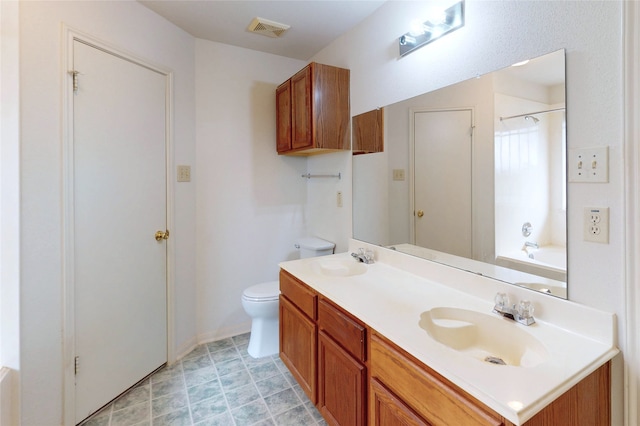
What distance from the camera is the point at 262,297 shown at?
2191mm

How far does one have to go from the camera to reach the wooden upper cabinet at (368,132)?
1.88 meters

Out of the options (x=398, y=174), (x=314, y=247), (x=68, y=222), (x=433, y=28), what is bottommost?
(x=314, y=247)

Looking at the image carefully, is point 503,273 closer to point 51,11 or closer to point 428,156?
point 428,156

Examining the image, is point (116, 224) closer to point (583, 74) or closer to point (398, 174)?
point (398, 174)

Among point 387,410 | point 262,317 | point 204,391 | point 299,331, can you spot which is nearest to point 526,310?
point 387,410

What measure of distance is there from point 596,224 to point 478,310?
1.62ft

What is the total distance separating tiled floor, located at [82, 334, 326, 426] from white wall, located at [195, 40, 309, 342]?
0.44m

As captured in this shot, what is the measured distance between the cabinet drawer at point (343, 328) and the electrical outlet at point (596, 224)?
0.84m

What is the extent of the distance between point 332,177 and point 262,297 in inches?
43.3

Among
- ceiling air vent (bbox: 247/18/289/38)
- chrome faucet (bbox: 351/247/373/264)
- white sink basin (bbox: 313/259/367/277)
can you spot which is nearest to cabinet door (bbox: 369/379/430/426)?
white sink basin (bbox: 313/259/367/277)

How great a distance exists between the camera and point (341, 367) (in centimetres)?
127

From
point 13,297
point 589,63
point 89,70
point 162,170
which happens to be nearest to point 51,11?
point 89,70

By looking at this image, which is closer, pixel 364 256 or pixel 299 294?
pixel 299 294

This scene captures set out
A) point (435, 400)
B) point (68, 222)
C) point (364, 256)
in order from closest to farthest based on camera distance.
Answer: point (435, 400), point (68, 222), point (364, 256)
